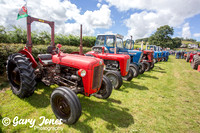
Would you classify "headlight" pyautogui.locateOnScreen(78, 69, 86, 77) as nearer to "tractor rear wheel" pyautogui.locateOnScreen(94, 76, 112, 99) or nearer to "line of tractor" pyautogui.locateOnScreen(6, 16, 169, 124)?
"line of tractor" pyautogui.locateOnScreen(6, 16, 169, 124)

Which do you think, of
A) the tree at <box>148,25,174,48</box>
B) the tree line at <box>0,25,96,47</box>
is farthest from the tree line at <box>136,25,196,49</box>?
the tree line at <box>0,25,96,47</box>

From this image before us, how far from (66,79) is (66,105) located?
0.86 meters

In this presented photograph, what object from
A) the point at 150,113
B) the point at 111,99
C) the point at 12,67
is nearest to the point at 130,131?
the point at 150,113

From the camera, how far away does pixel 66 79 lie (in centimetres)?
296

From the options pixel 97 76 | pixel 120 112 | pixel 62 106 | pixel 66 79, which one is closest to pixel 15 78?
pixel 66 79

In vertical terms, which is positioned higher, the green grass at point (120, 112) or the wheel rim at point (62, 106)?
the wheel rim at point (62, 106)

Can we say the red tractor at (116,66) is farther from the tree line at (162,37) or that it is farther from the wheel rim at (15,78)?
the tree line at (162,37)

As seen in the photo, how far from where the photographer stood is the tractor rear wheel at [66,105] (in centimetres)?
208

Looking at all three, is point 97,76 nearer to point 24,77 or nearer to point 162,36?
point 24,77

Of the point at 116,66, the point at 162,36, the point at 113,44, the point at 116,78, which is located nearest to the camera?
the point at 116,78

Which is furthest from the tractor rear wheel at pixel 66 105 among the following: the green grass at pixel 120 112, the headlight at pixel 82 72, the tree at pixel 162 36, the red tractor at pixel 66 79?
the tree at pixel 162 36

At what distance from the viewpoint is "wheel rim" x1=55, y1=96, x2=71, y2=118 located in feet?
7.54

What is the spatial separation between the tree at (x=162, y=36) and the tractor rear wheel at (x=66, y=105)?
47.7 metres

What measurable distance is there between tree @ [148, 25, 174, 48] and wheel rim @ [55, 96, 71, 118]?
47.7m
